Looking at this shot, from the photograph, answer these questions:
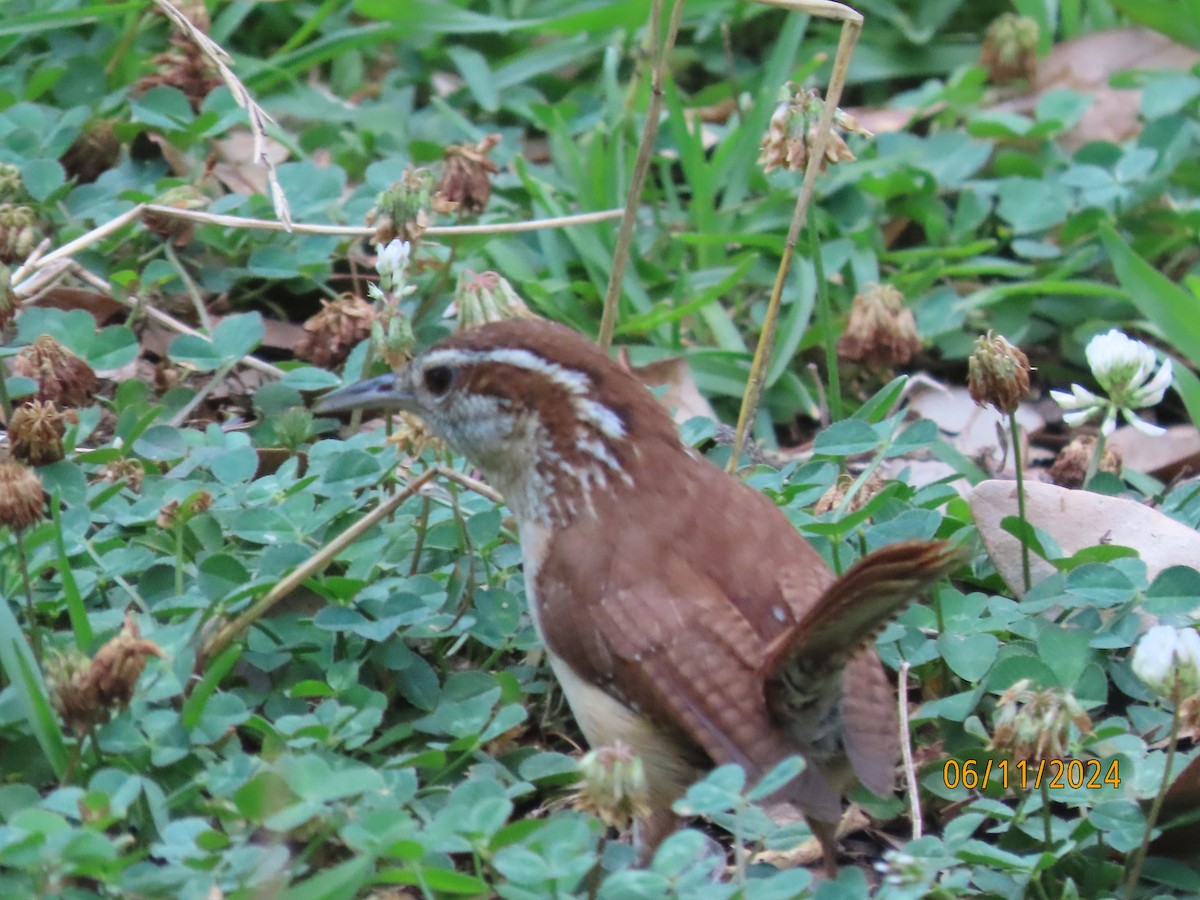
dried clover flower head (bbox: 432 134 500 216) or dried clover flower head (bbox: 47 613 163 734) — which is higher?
dried clover flower head (bbox: 432 134 500 216)

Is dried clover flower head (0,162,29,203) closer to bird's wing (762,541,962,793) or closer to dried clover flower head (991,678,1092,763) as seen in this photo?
bird's wing (762,541,962,793)

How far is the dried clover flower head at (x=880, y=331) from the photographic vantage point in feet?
16.6

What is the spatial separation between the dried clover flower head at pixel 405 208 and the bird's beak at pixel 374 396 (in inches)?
13.9

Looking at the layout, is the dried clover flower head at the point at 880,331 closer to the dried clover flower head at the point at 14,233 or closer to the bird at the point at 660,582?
the bird at the point at 660,582

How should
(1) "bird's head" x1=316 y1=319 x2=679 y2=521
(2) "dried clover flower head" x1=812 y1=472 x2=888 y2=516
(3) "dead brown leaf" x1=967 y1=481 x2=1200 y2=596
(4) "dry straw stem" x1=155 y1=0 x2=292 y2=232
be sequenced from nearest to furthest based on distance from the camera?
(1) "bird's head" x1=316 y1=319 x2=679 y2=521 → (3) "dead brown leaf" x1=967 y1=481 x2=1200 y2=596 → (2) "dried clover flower head" x1=812 y1=472 x2=888 y2=516 → (4) "dry straw stem" x1=155 y1=0 x2=292 y2=232

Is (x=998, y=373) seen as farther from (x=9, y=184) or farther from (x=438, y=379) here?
(x=9, y=184)

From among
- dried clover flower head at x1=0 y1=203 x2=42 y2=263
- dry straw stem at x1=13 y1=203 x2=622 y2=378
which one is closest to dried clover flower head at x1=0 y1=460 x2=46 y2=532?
dry straw stem at x1=13 y1=203 x2=622 y2=378

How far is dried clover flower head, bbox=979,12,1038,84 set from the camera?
6492mm

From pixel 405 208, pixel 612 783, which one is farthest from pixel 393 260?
pixel 612 783

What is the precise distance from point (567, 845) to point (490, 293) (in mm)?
1488

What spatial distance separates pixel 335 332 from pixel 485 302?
0.89m

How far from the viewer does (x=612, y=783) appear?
8.90 feet

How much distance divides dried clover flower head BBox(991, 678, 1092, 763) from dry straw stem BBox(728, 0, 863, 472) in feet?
4.64

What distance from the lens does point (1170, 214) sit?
5.85m
